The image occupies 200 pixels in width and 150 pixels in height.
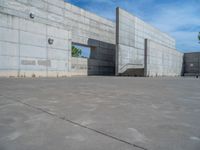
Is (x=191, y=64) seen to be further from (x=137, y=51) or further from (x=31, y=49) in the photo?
(x=31, y=49)

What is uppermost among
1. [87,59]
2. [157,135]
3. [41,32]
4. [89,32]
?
[89,32]

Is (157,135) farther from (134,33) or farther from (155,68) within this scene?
(134,33)

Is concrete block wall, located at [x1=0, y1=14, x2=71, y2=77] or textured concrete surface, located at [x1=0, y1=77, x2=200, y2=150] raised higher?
concrete block wall, located at [x1=0, y1=14, x2=71, y2=77]

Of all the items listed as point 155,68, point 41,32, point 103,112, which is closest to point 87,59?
point 41,32

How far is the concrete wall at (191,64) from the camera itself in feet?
104

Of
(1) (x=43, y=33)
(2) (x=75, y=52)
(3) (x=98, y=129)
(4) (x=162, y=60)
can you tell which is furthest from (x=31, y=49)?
(2) (x=75, y=52)

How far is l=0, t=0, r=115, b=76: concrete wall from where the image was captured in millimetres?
11595

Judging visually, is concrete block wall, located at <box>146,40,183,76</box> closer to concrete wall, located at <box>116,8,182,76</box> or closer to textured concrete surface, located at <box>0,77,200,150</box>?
concrete wall, located at <box>116,8,182,76</box>

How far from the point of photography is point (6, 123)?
84.4 inches

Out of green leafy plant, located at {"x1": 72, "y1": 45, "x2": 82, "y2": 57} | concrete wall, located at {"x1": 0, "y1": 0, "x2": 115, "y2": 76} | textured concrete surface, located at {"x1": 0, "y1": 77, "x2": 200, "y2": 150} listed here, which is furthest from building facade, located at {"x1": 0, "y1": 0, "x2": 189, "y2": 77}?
green leafy plant, located at {"x1": 72, "y1": 45, "x2": 82, "y2": 57}

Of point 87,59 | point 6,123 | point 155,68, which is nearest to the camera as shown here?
point 6,123

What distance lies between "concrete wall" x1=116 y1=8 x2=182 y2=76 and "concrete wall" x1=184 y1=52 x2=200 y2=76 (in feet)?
19.9

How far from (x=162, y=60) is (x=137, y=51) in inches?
151

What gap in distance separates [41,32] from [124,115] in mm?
12749
